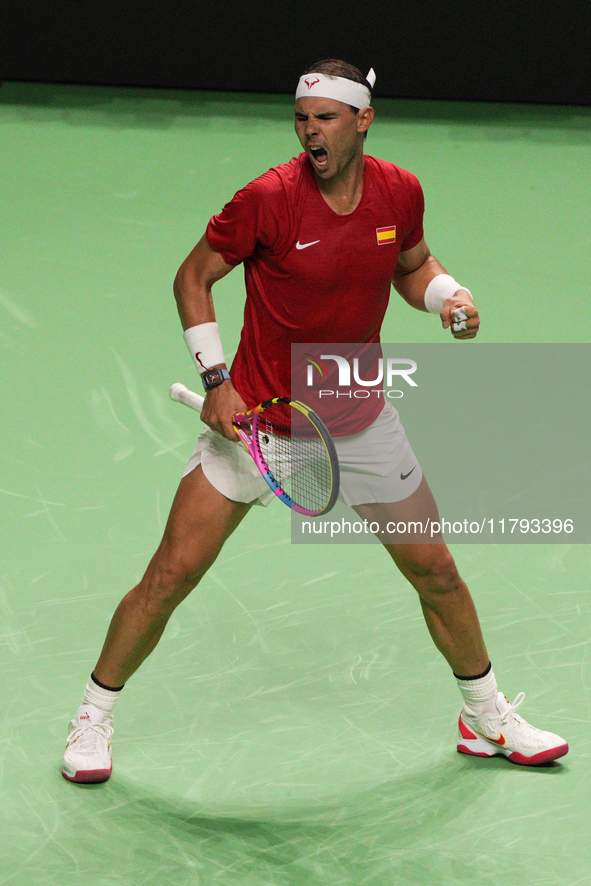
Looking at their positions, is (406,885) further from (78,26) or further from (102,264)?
(78,26)

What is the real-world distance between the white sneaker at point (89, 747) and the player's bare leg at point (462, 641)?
1.05 metres

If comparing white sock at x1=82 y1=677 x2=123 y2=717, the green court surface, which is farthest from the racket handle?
the green court surface

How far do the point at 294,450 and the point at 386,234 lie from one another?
2.29 feet

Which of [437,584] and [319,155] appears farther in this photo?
[437,584]

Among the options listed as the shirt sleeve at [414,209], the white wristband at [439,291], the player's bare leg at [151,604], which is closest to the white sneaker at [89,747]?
the player's bare leg at [151,604]

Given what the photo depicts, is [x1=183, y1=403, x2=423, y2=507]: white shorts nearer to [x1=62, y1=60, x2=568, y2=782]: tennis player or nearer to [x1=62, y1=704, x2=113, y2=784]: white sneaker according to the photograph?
[x1=62, y1=60, x2=568, y2=782]: tennis player

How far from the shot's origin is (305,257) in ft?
10.3

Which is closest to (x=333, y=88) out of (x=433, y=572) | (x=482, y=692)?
(x=433, y=572)

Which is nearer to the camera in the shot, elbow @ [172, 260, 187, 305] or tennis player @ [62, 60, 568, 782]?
tennis player @ [62, 60, 568, 782]

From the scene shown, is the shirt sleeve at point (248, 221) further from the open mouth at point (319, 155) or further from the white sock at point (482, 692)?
the white sock at point (482, 692)

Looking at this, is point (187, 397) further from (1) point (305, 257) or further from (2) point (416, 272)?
(2) point (416, 272)

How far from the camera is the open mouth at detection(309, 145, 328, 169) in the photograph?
3100 millimetres

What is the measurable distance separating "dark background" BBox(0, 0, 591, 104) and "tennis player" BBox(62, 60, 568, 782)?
6400 millimetres

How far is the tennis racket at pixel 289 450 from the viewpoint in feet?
10.5
